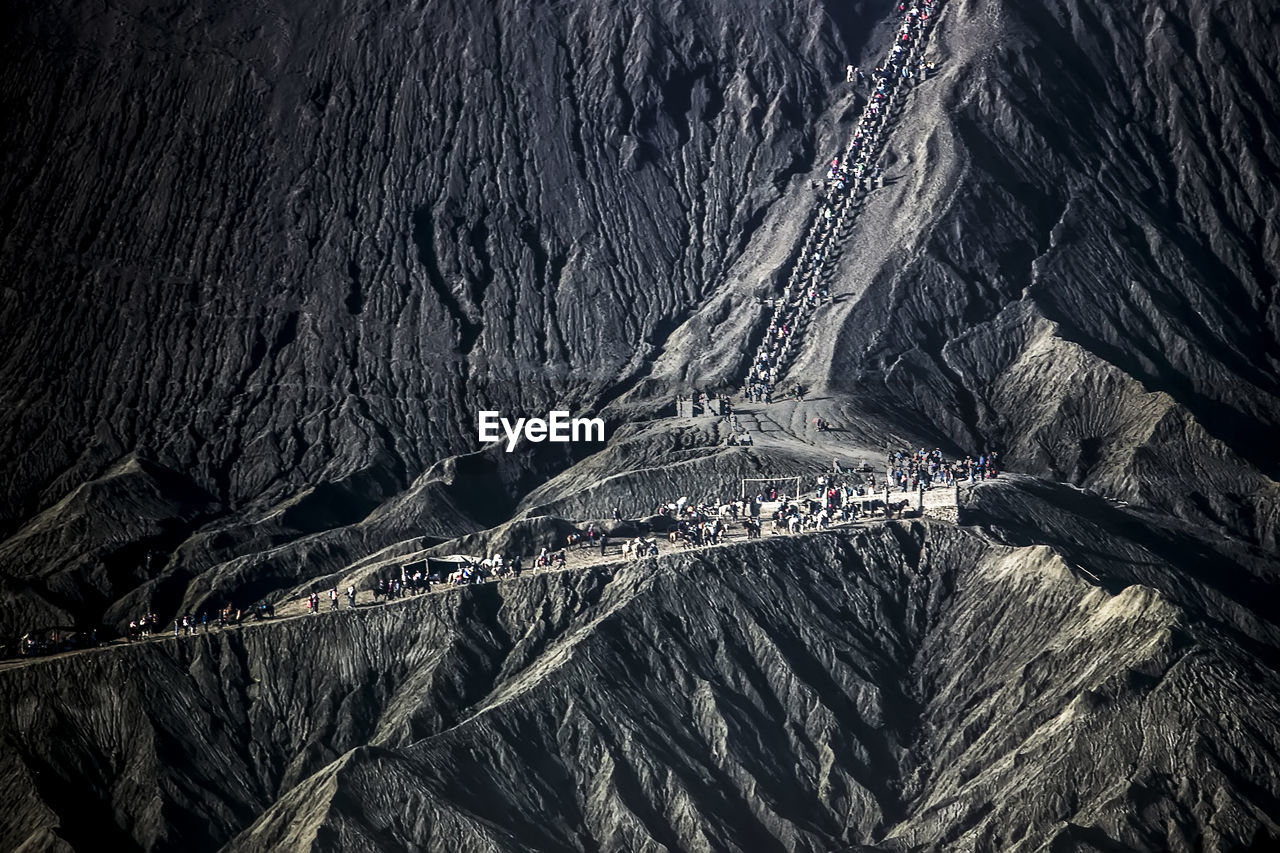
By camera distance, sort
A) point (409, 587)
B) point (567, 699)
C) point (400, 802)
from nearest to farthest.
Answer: point (400, 802), point (567, 699), point (409, 587)

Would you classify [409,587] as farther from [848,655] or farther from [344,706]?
[848,655]

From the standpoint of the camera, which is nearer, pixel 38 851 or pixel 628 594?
pixel 38 851

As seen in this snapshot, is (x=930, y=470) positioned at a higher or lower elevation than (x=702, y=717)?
higher

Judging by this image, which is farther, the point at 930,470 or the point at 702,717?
the point at 930,470

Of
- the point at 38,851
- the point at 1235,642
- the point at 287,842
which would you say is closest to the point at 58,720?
the point at 38,851

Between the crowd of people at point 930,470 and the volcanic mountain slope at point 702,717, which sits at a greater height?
the crowd of people at point 930,470

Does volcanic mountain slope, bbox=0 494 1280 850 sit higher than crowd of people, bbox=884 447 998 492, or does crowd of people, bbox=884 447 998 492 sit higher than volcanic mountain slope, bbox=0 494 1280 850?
crowd of people, bbox=884 447 998 492

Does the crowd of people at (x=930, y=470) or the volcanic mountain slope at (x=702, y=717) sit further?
the crowd of people at (x=930, y=470)

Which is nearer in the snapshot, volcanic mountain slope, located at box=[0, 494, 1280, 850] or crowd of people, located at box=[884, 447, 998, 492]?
volcanic mountain slope, located at box=[0, 494, 1280, 850]
